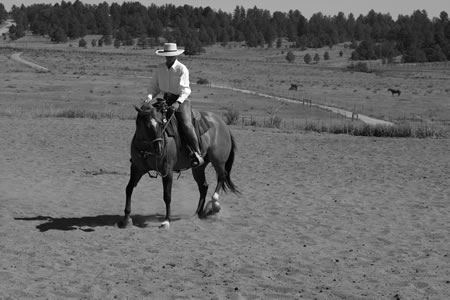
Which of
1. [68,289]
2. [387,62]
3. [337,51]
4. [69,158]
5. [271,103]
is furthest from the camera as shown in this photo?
[337,51]

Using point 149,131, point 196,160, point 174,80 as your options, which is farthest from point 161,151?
point 174,80

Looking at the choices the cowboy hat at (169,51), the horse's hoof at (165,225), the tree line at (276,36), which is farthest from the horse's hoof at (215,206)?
the tree line at (276,36)

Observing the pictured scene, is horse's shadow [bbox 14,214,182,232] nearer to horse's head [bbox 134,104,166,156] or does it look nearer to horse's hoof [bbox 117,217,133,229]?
horse's hoof [bbox 117,217,133,229]

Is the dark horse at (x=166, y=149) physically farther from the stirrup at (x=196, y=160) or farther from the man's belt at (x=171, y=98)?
the man's belt at (x=171, y=98)

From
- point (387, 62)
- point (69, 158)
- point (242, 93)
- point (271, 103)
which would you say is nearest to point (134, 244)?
point (69, 158)

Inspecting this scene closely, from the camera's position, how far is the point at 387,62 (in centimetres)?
13025

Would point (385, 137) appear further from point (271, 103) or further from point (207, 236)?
point (271, 103)

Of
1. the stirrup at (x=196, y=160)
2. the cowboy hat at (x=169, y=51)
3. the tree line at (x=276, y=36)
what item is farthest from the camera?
the tree line at (x=276, y=36)

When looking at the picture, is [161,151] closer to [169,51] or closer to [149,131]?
[149,131]

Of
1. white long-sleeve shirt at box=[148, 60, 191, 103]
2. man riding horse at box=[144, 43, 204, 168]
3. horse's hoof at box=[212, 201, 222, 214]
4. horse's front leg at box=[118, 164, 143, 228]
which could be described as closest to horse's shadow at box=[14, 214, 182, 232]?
horse's front leg at box=[118, 164, 143, 228]

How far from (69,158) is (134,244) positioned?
7.67 m

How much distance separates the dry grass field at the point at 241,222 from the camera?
25.9ft

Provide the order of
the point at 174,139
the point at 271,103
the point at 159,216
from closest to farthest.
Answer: the point at 174,139
the point at 159,216
the point at 271,103

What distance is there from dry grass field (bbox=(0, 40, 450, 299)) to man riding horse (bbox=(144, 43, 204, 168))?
4.23 ft
